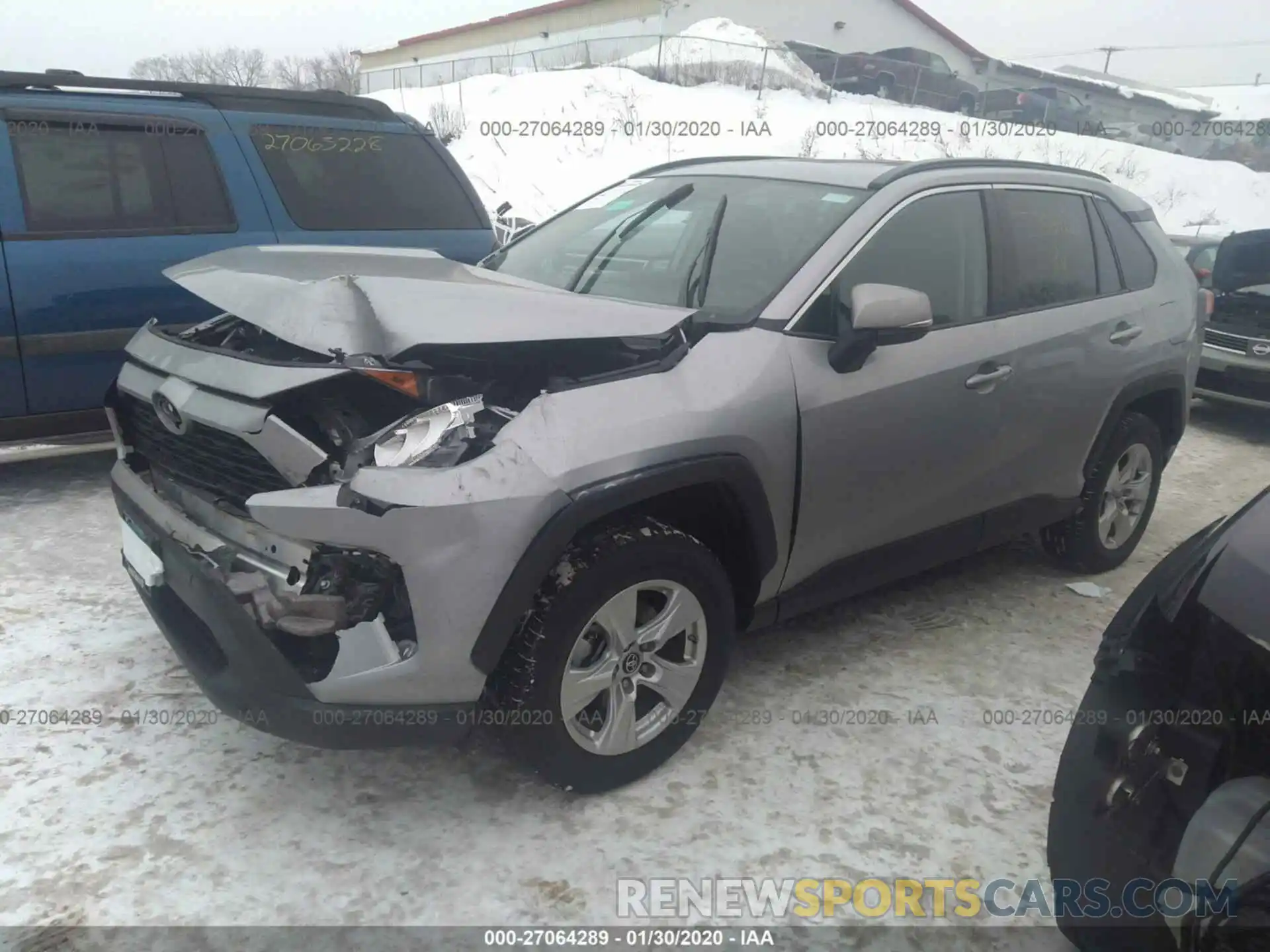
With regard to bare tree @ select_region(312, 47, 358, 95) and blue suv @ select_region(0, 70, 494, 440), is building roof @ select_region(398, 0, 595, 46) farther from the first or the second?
blue suv @ select_region(0, 70, 494, 440)

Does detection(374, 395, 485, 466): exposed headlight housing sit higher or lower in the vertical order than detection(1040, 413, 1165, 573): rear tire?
higher

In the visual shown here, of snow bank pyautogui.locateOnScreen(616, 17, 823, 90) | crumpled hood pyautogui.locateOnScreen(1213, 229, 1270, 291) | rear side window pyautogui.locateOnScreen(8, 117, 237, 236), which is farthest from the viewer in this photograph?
snow bank pyautogui.locateOnScreen(616, 17, 823, 90)

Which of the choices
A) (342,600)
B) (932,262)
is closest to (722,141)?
(932,262)

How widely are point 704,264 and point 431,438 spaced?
1320 mm

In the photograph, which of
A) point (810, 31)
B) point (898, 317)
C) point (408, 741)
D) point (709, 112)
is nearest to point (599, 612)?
point (408, 741)

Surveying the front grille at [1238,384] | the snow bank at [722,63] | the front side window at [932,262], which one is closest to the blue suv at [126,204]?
the front side window at [932,262]

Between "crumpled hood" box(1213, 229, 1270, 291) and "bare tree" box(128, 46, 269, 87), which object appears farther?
"bare tree" box(128, 46, 269, 87)

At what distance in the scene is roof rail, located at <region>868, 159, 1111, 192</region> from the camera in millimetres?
3195

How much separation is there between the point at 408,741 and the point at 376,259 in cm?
154

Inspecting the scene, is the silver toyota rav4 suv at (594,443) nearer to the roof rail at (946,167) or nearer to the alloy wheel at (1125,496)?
the roof rail at (946,167)

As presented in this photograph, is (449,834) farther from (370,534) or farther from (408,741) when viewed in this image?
(370,534)

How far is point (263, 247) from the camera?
316 cm

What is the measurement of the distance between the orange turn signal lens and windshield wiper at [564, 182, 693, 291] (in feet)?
4.02

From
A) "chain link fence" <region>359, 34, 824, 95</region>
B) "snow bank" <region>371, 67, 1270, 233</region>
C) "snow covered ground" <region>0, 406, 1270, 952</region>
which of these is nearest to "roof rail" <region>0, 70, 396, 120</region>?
"snow covered ground" <region>0, 406, 1270, 952</region>
